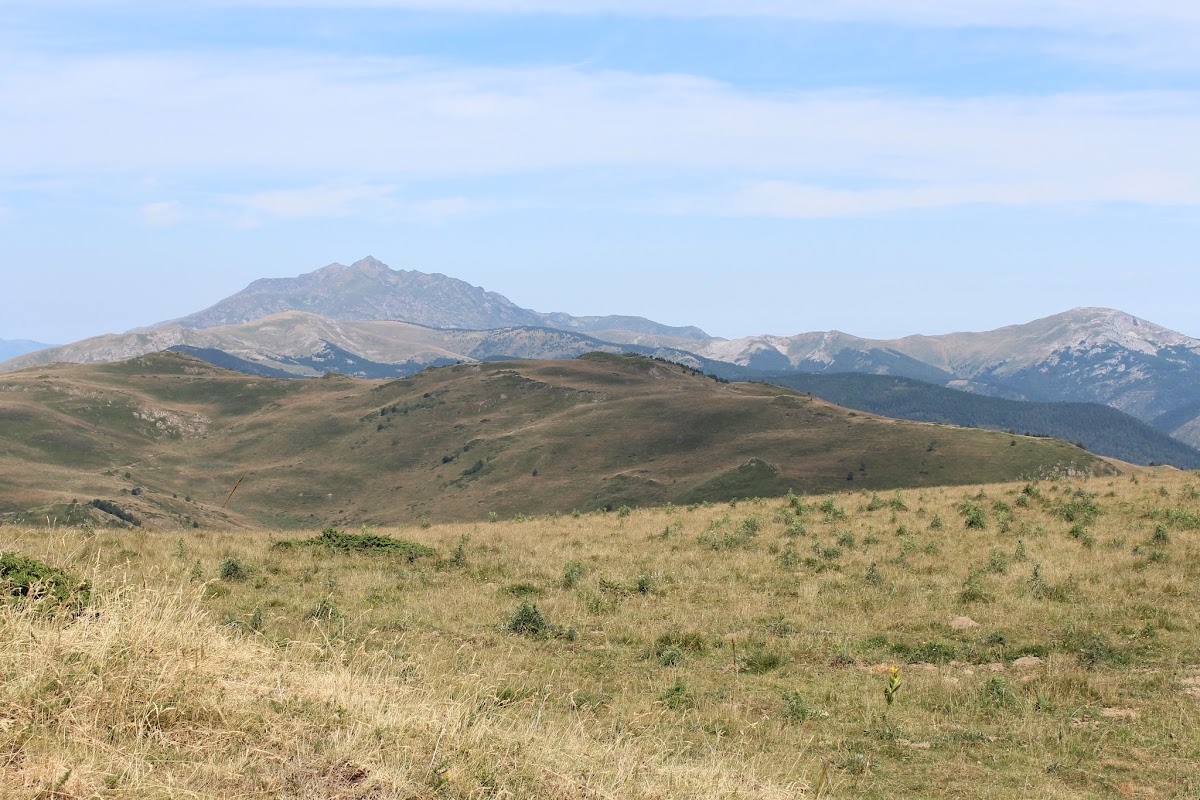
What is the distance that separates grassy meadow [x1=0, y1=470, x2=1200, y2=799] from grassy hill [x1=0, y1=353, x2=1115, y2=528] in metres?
93.0

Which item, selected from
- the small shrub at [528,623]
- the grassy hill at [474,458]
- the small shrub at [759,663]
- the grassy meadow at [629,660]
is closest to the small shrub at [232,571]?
the grassy meadow at [629,660]

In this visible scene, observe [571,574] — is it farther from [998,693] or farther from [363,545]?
[998,693]

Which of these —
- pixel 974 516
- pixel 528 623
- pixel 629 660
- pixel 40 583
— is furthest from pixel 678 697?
pixel 974 516

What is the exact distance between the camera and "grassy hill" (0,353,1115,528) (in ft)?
413

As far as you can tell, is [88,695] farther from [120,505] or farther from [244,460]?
[244,460]

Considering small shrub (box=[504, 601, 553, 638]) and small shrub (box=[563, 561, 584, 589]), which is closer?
small shrub (box=[504, 601, 553, 638])

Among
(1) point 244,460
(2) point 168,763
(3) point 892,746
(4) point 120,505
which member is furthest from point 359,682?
(1) point 244,460

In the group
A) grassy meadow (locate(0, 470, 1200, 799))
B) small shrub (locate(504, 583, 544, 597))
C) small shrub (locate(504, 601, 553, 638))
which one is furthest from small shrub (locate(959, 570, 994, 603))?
small shrub (locate(504, 583, 544, 597))

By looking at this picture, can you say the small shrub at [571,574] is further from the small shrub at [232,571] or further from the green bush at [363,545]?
the small shrub at [232,571]

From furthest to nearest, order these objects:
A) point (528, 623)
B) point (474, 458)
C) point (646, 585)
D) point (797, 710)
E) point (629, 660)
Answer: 1. point (474, 458)
2. point (646, 585)
3. point (528, 623)
4. point (629, 660)
5. point (797, 710)

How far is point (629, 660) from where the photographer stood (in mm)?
14336

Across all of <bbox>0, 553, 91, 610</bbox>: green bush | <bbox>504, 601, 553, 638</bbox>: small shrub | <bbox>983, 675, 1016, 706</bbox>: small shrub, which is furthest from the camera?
<bbox>504, 601, 553, 638</bbox>: small shrub

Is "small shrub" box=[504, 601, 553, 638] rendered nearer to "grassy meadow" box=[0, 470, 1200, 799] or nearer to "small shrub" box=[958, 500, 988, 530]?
"grassy meadow" box=[0, 470, 1200, 799]

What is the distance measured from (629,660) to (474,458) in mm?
155248
